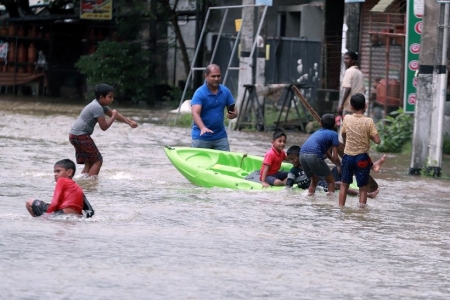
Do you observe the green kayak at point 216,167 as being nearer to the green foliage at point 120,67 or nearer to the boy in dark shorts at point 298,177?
the boy in dark shorts at point 298,177

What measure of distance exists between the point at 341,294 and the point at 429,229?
3.37 metres

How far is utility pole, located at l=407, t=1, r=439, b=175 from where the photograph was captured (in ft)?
47.7

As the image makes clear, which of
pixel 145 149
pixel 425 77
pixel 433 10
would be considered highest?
pixel 433 10

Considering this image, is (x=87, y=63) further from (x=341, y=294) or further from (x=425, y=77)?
(x=341, y=294)

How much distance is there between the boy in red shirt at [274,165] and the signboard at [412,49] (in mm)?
3824

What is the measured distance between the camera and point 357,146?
37.9ft

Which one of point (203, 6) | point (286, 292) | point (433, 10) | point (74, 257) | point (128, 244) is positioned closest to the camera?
point (286, 292)

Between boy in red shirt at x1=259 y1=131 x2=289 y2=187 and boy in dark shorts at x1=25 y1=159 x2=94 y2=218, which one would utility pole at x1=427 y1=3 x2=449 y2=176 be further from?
boy in dark shorts at x1=25 y1=159 x2=94 y2=218

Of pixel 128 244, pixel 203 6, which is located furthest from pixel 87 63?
pixel 128 244

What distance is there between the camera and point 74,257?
821 cm

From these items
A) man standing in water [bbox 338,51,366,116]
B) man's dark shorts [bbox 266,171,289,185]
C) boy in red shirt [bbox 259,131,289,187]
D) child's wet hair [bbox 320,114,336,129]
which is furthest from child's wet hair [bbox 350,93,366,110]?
man standing in water [bbox 338,51,366,116]

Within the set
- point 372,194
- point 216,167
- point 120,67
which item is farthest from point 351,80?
point 120,67

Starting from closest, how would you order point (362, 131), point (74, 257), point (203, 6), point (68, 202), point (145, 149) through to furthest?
1. point (74, 257)
2. point (68, 202)
3. point (362, 131)
4. point (145, 149)
5. point (203, 6)

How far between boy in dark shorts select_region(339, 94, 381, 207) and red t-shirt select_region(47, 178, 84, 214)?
3.11 meters
